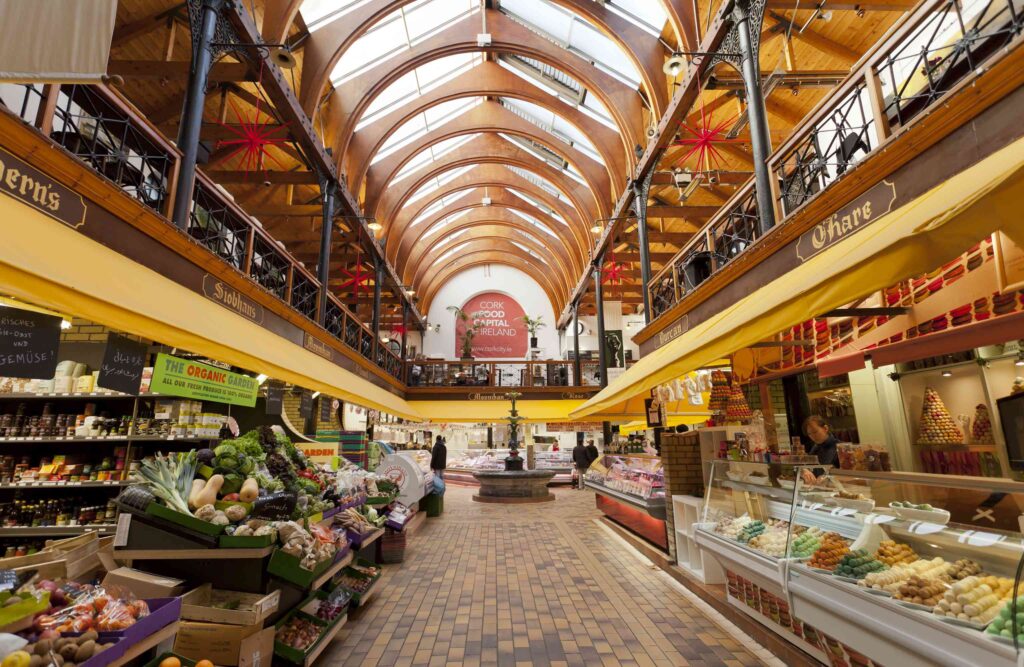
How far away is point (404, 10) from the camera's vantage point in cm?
1062

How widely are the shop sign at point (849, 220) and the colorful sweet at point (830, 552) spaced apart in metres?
2.28

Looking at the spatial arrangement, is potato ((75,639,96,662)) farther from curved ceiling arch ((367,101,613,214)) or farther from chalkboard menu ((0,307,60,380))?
curved ceiling arch ((367,101,613,214))

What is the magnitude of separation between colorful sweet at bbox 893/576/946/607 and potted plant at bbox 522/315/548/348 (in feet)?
73.8

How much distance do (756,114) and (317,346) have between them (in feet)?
25.4

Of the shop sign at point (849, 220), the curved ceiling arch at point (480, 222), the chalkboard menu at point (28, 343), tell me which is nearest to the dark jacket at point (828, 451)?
the shop sign at point (849, 220)

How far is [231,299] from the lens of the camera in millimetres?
5828

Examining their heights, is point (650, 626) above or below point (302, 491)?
below

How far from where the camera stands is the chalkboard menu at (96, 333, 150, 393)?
348cm

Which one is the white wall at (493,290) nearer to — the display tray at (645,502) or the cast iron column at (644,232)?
the cast iron column at (644,232)

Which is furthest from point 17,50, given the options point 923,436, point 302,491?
point 923,436

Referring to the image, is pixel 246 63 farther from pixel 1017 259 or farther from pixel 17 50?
pixel 1017 259

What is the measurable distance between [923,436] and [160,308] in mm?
8358

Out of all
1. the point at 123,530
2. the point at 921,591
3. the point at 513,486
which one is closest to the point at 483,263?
the point at 513,486

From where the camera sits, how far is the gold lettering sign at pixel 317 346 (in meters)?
8.24
